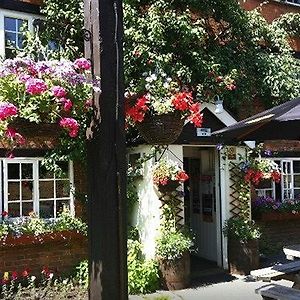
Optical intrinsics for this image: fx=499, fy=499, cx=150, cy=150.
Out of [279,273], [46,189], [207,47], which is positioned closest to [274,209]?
[207,47]

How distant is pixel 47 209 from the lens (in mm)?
8680

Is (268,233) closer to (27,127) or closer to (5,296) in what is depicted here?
(5,296)

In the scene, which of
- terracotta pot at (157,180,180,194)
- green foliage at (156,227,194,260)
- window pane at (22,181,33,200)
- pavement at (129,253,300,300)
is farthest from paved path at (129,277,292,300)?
window pane at (22,181,33,200)

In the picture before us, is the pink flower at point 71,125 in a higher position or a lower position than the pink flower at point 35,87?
lower

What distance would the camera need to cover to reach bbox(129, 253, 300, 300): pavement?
7.57 metres

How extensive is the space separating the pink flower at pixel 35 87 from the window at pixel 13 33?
19.2 ft

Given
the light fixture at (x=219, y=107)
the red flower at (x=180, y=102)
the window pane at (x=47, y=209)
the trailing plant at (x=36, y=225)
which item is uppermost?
the light fixture at (x=219, y=107)

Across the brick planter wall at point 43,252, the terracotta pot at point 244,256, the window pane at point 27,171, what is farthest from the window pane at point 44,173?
the terracotta pot at point 244,256

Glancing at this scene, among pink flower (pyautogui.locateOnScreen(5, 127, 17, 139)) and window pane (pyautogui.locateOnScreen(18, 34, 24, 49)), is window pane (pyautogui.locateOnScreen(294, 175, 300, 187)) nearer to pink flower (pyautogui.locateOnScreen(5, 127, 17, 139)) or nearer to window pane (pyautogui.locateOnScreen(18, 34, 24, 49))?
window pane (pyautogui.locateOnScreen(18, 34, 24, 49))

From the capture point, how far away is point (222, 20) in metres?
9.98

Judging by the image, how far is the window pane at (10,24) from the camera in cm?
861

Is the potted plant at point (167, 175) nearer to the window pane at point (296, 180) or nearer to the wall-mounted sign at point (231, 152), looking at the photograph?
the wall-mounted sign at point (231, 152)

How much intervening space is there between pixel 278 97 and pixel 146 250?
4288mm

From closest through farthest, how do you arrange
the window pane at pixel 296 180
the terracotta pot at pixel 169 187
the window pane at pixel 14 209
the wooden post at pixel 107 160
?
1. the wooden post at pixel 107 160
2. the terracotta pot at pixel 169 187
3. the window pane at pixel 14 209
4. the window pane at pixel 296 180
